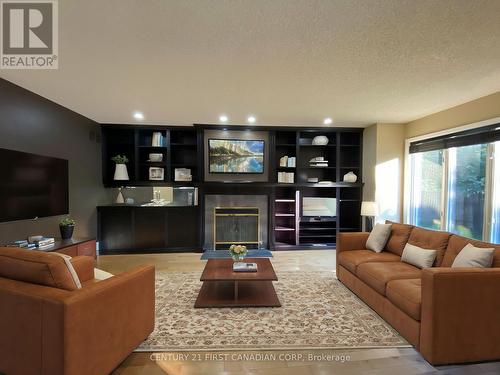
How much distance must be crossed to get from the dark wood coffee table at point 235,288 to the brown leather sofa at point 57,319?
101 cm

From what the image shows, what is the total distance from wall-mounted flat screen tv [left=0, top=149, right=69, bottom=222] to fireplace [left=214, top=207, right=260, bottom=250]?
102 inches

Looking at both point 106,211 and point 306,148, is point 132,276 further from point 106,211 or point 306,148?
point 306,148

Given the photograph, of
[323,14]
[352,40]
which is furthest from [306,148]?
[323,14]

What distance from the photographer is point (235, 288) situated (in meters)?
Result: 2.74

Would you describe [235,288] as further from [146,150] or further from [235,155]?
[146,150]

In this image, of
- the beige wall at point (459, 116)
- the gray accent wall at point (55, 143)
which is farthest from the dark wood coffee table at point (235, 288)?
the beige wall at point (459, 116)

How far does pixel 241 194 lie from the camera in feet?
16.4

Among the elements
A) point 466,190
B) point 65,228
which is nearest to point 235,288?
point 65,228

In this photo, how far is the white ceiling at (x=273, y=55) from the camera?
164 centimetres

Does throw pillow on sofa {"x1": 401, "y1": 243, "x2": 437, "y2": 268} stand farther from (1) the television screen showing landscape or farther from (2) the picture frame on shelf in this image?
(2) the picture frame on shelf

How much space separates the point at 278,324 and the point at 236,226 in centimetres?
Answer: 280

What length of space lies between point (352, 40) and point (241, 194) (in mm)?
3497

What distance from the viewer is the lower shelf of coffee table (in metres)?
2.65

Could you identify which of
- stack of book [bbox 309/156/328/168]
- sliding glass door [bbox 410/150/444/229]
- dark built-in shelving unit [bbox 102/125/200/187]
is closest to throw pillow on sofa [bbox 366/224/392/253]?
sliding glass door [bbox 410/150/444/229]
